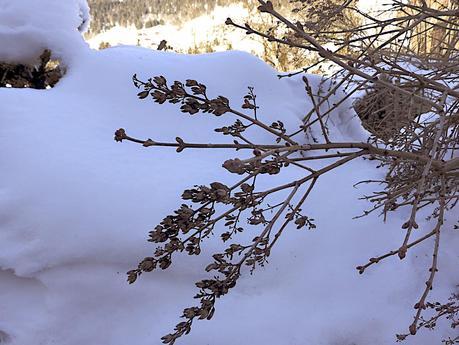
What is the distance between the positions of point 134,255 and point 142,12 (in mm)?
15072

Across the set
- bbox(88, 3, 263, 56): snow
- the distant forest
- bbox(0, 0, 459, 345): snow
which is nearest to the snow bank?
bbox(0, 0, 459, 345): snow

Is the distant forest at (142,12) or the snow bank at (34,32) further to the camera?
the distant forest at (142,12)

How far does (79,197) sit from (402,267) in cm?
120

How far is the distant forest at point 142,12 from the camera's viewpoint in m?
13.8

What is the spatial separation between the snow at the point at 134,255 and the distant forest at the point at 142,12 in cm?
1220

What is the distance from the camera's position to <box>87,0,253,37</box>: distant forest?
13.8 meters

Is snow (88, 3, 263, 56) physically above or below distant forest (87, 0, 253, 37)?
below

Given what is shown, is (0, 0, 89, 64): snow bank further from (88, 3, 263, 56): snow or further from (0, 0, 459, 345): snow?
(88, 3, 263, 56): snow

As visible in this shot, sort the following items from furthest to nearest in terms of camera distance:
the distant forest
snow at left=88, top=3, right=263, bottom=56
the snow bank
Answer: the distant forest < snow at left=88, top=3, right=263, bottom=56 < the snow bank

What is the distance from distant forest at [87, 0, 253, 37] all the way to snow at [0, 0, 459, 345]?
40.0 feet

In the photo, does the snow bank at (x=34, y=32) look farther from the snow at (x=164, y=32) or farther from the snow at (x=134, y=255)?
the snow at (x=164, y=32)

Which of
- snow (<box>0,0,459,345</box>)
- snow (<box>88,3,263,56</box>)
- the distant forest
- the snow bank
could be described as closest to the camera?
snow (<box>0,0,459,345</box>)

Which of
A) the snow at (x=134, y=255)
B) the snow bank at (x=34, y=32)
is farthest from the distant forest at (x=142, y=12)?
the snow at (x=134, y=255)

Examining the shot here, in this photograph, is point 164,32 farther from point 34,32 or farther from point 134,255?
point 134,255
